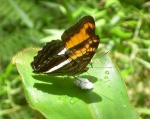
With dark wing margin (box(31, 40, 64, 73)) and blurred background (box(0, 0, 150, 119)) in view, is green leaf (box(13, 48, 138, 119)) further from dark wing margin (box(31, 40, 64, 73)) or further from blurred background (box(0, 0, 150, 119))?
blurred background (box(0, 0, 150, 119))

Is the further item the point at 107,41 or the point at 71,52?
the point at 107,41

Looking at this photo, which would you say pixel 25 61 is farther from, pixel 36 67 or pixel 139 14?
pixel 139 14

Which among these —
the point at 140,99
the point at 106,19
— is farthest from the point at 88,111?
the point at 106,19

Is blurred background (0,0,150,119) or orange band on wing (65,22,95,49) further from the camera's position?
blurred background (0,0,150,119)

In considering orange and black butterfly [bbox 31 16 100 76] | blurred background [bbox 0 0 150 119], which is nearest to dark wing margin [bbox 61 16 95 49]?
orange and black butterfly [bbox 31 16 100 76]

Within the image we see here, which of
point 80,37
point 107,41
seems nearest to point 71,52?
point 80,37

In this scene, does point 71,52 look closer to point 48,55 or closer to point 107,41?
point 48,55
